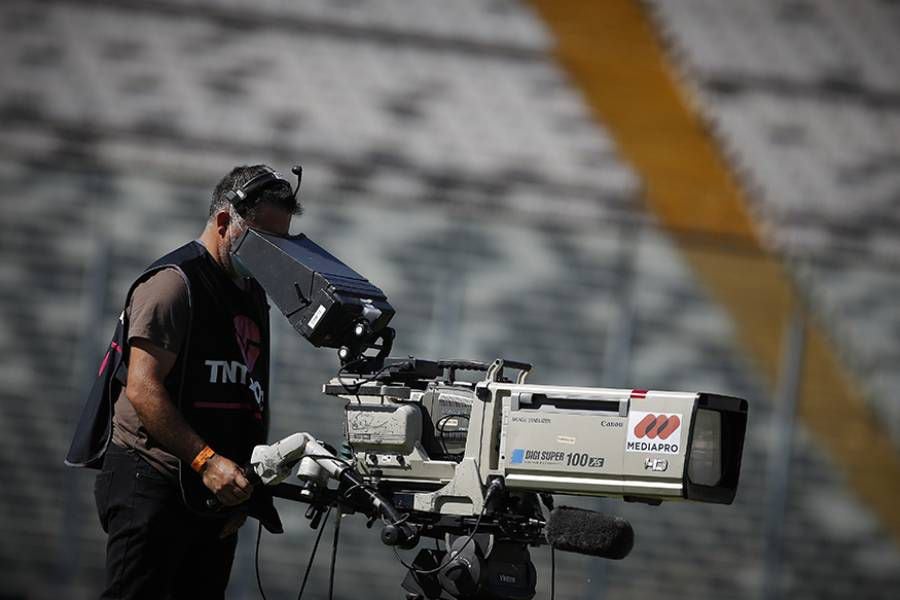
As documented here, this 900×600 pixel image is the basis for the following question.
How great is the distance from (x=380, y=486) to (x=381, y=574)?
11.2ft

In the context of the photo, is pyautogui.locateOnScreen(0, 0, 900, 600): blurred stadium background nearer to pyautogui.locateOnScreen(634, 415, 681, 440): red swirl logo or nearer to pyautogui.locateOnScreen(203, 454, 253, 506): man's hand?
pyautogui.locateOnScreen(203, 454, 253, 506): man's hand

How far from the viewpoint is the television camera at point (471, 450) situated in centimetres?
368

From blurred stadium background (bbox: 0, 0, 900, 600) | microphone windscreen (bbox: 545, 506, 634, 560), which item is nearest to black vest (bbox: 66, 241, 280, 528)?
microphone windscreen (bbox: 545, 506, 634, 560)

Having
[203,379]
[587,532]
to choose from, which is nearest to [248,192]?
[203,379]

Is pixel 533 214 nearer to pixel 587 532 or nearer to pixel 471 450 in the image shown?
pixel 471 450

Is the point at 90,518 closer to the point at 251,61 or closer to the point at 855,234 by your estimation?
the point at 251,61

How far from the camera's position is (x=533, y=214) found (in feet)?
25.3

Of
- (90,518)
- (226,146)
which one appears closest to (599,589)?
(90,518)

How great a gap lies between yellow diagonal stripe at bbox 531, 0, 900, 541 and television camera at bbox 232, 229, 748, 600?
13.0 ft

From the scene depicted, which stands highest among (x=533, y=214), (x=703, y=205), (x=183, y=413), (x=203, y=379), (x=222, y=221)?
(x=703, y=205)

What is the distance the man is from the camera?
4160 millimetres

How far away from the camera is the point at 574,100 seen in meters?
8.93

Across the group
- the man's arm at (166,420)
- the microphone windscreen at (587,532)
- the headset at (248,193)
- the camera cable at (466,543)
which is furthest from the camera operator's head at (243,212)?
the microphone windscreen at (587,532)

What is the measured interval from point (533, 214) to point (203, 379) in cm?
362
